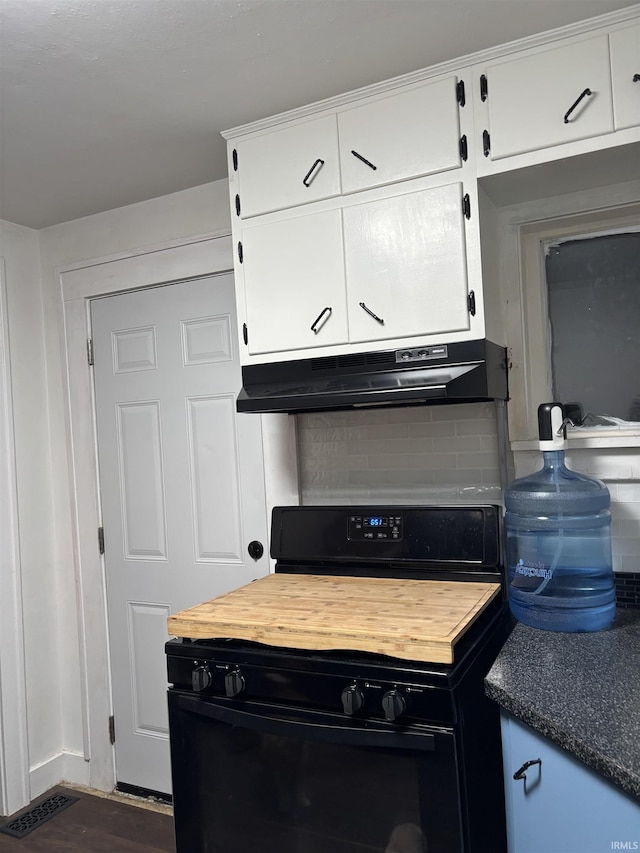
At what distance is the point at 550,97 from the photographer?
1.60 metres

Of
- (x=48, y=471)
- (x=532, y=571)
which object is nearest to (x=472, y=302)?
(x=532, y=571)

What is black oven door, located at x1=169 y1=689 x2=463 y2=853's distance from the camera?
1.36 m

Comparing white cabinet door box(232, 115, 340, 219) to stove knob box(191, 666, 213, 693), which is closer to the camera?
stove knob box(191, 666, 213, 693)

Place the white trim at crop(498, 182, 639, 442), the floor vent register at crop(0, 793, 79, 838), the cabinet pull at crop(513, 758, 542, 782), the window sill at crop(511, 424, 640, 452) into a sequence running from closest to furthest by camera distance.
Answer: the cabinet pull at crop(513, 758, 542, 782) < the window sill at crop(511, 424, 640, 452) < the white trim at crop(498, 182, 639, 442) < the floor vent register at crop(0, 793, 79, 838)

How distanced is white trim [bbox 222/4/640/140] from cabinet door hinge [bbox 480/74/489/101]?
1.5 inches

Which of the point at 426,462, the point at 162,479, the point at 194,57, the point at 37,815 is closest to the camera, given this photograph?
the point at 194,57

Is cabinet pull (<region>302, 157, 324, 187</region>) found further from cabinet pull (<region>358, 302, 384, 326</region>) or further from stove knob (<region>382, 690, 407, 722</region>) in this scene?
stove knob (<region>382, 690, 407, 722</region>)

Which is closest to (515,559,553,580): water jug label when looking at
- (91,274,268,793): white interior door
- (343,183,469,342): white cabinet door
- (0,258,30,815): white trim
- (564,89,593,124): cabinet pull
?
(343,183,469,342): white cabinet door

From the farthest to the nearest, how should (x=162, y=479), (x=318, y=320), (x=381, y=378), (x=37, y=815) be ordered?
1. (x=162, y=479)
2. (x=37, y=815)
3. (x=318, y=320)
4. (x=381, y=378)

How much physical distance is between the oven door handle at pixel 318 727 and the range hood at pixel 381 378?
2.51 feet

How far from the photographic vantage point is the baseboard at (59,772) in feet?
8.74

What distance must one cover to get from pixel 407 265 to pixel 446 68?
505mm

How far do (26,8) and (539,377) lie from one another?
1.59 metres

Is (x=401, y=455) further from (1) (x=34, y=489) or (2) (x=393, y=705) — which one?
(1) (x=34, y=489)
